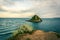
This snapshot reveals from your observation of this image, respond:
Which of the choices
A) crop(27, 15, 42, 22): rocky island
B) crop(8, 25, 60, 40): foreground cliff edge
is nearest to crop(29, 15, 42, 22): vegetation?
crop(27, 15, 42, 22): rocky island

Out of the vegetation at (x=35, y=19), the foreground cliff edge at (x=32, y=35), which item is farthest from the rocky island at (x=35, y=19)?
the foreground cliff edge at (x=32, y=35)

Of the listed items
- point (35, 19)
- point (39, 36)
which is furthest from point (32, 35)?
point (35, 19)

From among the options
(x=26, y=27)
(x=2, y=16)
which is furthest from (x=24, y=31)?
(x=2, y=16)

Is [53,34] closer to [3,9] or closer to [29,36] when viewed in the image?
[29,36]

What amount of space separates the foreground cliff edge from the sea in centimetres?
5

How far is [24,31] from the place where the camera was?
1.65 meters

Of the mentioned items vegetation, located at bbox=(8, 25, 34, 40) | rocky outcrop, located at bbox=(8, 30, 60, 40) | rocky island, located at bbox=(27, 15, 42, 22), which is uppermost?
rocky island, located at bbox=(27, 15, 42, 22)

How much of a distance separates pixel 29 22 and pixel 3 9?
1.17 feet

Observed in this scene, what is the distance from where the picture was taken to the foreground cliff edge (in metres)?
1.63

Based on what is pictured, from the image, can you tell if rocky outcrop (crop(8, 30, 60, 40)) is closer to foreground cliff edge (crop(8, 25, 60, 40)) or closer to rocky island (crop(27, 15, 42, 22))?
foreground cliff edge (crop(8, 25, 60, 40))

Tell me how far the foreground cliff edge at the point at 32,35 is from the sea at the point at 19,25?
0.05 m

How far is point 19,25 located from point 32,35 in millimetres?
200

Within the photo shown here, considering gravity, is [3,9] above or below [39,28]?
above

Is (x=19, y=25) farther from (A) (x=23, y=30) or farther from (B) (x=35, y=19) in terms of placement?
(B) (x=35, y=19)
